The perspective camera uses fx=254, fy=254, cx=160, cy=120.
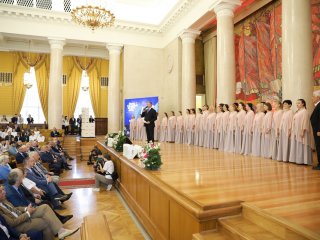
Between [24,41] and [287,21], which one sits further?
[24,41]

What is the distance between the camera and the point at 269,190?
3.21 meters

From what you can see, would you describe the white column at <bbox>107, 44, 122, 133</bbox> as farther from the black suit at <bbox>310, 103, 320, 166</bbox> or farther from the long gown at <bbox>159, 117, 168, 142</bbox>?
the black suit at <bbox>310, 103, 320, 166</bbox>

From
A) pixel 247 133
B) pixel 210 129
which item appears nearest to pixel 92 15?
pixel 210 129

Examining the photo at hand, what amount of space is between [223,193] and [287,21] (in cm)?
550

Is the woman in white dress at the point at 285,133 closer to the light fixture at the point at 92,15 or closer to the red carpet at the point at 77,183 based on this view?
the red carpet at the point at 77,183

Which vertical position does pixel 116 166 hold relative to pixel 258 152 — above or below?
below

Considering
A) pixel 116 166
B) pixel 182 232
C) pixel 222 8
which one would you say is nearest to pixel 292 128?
pixel 182 232

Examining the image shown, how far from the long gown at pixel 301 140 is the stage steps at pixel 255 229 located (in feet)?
10.7

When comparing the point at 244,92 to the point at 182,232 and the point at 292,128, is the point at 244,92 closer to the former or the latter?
the point at 292,128

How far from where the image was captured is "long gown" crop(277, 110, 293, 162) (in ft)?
18.3

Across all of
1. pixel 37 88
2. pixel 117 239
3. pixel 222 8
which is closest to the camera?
pixel 117 239

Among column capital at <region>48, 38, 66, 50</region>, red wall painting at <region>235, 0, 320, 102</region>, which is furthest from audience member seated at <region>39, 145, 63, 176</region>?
red wall painting at <region>235, 0, 320, 102</region>

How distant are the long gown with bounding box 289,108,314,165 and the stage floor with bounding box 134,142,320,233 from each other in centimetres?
31

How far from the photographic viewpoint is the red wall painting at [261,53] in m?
9.73
